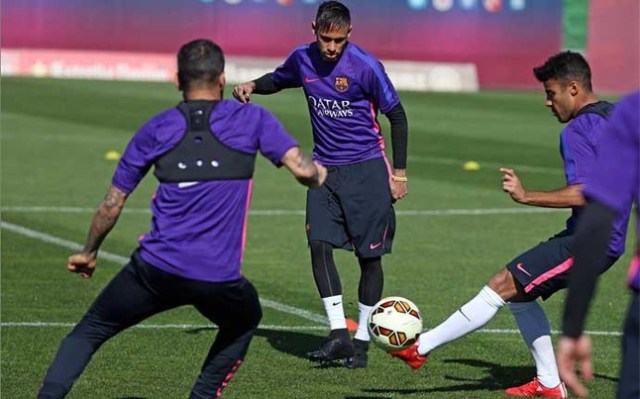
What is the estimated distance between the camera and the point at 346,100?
10.0 meters

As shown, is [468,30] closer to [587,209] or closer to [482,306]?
[482,306]

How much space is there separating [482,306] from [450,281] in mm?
4208

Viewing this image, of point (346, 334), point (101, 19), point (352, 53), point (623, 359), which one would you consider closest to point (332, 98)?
point (352, 53)

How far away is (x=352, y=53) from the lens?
10.0 meters

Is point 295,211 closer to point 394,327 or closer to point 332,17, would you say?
point 332,17

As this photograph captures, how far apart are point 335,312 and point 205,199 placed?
329cm

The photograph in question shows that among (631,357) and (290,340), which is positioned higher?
(631,357)

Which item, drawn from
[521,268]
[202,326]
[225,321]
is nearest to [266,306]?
[202,326]

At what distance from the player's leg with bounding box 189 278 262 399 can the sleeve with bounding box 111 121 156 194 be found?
0.58 meters

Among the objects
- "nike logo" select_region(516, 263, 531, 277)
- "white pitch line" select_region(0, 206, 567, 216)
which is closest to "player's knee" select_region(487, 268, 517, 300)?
"nike logo" select_region(516, 263, 531, 277)

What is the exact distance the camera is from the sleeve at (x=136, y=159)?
269 inches

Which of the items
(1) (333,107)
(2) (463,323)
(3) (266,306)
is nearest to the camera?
(2) (463,323)

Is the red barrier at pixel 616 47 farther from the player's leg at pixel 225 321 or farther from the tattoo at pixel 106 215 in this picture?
the tattoo at pixel 106 215

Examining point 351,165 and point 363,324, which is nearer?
point 363,324
